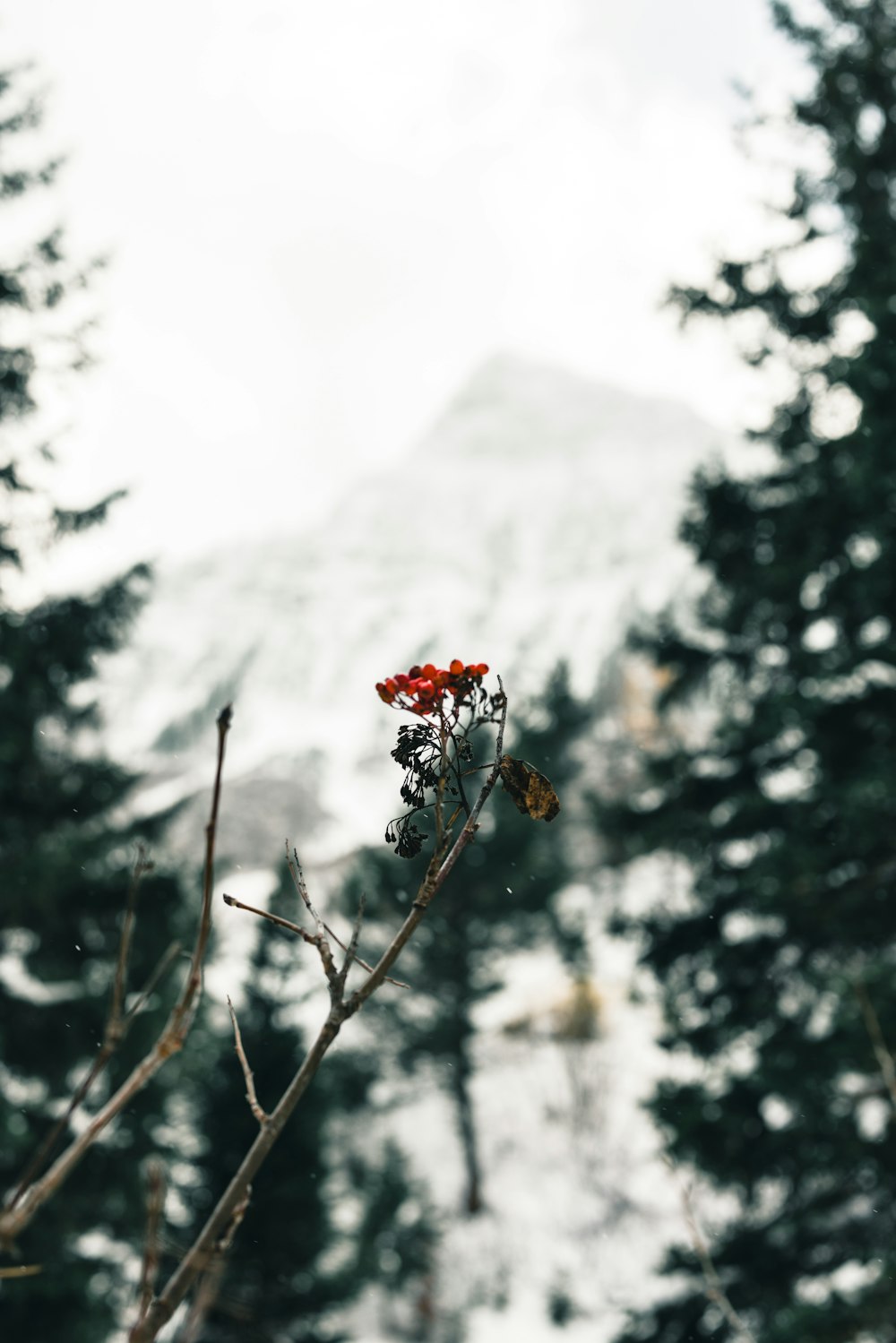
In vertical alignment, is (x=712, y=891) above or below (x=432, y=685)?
above

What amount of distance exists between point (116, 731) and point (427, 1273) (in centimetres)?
3959

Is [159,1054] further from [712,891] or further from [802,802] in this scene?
[712,891]

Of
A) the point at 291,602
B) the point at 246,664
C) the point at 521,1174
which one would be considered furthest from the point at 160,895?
the point at 291,602

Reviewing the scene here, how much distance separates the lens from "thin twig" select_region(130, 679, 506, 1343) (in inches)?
28.1

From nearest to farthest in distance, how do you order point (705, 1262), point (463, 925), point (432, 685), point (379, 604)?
point (432, 685), point (705, 1262), point (463, 925), point (379, 604)

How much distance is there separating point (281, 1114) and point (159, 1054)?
0.12 metres

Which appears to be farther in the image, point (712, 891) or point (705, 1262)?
point (712, 891)

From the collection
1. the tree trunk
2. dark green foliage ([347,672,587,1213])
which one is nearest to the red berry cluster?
dark green foliage ([347,672,587,1213])

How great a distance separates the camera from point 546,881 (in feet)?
50.7

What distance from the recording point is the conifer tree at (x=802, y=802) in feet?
17.1

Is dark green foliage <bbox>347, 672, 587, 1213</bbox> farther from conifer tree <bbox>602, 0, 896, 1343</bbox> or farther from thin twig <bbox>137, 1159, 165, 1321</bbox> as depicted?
thin twig <bbox>137, 1159, 165, 1321</bbox>

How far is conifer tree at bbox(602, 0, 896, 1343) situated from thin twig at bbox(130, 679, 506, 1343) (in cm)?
443

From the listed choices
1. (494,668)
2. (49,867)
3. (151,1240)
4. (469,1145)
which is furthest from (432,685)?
(469,1145)

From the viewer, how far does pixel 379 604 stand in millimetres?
66562
